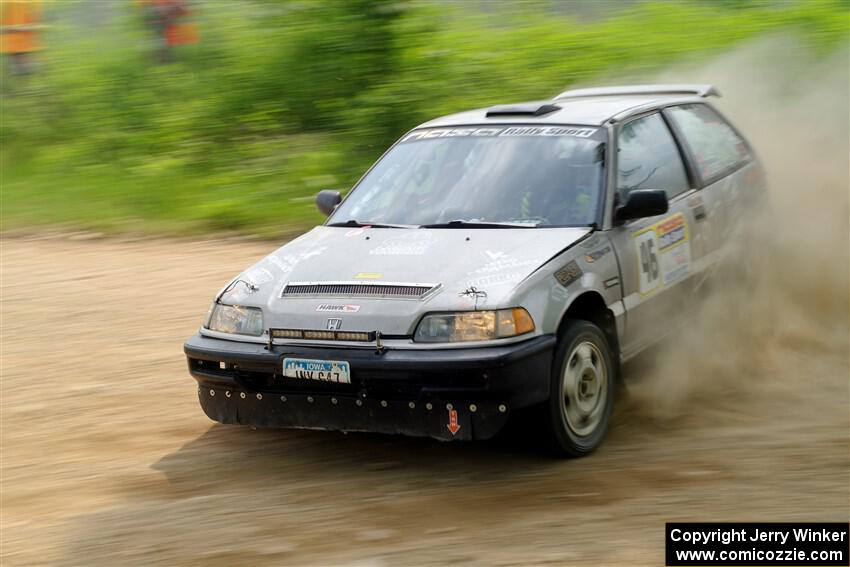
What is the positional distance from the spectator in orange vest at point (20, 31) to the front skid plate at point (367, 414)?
12.5m

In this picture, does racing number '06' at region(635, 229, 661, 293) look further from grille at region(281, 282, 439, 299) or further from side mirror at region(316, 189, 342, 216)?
side mirror at region(316, 189, 342, 216)

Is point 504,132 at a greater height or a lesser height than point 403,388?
greater

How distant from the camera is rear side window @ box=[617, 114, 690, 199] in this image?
20.1ft

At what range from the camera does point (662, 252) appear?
6.11 m

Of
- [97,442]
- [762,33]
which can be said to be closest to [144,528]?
[97,442]

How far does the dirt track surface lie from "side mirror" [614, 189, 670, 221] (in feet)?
3.30

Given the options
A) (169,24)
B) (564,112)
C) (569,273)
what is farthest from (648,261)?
(169,24)

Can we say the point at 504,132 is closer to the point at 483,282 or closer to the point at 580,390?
the point at 483,282

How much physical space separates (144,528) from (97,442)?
1336mm

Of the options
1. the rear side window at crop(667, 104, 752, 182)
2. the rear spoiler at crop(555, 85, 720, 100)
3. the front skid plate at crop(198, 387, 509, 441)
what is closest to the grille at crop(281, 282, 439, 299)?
the front skid plate at crop(198, 387, 509, 441)

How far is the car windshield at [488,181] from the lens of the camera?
585 cm

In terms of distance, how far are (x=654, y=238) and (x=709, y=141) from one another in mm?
1328

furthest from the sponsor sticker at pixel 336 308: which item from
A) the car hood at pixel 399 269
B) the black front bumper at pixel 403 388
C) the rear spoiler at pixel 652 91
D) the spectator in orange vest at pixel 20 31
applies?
the spectator in orange vest at pixel 20 31

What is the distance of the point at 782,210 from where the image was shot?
7.93 meters
